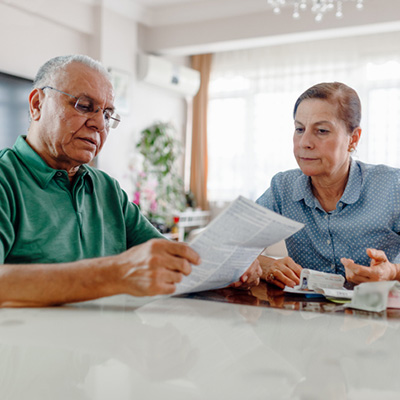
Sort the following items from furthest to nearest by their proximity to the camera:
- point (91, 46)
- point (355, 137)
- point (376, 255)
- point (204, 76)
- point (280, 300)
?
point (204, 76), point (91, 46), point (355, 137), point (376, 255), point (280, 300)

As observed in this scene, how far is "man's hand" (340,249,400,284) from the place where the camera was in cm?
121

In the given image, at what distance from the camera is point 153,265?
90cm

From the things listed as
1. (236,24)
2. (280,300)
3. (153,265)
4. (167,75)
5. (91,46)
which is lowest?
(280,300)

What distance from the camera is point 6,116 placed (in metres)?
3.99

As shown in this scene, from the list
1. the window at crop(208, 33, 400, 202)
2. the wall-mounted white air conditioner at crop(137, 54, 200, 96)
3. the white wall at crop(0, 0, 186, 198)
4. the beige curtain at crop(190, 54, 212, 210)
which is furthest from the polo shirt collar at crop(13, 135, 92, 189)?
the beige curtain at crop(190, 54, 212, 210)

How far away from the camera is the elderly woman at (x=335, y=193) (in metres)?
1.61

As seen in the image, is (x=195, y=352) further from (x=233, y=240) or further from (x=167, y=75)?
(x=167, y=75)

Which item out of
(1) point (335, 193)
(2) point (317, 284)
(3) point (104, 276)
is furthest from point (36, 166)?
(1) point (335, 193)

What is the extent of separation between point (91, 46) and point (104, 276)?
14.6 feet

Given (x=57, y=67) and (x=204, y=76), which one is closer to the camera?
(x=57, y=67)

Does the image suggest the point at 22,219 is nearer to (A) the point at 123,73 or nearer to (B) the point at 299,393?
(B) the point at 299,393

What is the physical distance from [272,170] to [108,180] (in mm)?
4513

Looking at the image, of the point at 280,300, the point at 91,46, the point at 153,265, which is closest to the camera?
the point at 153,265

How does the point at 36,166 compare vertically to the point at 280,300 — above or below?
above
